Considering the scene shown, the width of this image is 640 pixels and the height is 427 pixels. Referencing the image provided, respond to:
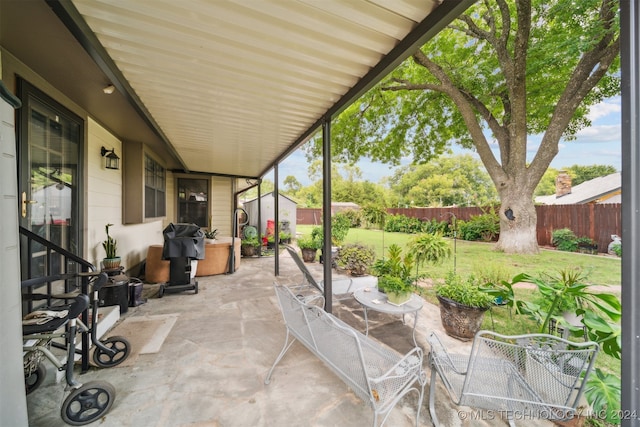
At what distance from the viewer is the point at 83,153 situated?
338 centimetres

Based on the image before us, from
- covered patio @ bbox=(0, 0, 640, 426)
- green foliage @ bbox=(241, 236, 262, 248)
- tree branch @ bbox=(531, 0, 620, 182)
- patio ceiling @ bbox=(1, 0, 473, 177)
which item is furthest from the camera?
green foliage @ bbox=(241, 236, 262, 248)

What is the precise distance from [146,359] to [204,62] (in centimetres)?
290

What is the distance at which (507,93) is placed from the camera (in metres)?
8.73

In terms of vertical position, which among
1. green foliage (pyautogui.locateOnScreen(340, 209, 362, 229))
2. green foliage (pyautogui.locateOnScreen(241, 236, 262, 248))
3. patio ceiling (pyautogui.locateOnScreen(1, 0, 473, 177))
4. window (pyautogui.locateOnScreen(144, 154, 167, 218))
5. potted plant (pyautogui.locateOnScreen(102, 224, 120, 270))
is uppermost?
patio ceiling (pyautogui.locateOnScreen(1, 0, 473, 177))

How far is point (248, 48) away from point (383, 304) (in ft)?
9.23

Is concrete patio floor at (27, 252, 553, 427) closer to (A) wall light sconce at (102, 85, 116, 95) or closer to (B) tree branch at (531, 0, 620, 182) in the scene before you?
(A) wall light sconce at (102, 85, 116, 95)

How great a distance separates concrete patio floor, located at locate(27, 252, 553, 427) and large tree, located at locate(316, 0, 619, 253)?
731cm

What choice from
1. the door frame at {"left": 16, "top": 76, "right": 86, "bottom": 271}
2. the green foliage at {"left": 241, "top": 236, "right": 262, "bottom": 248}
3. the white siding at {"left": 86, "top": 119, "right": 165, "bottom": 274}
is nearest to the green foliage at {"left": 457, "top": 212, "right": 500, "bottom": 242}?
the green foliage at {"left": 241, "top": 236, "right": 262, "bottom": 248}

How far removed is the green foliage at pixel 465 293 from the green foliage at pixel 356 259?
2485 mm

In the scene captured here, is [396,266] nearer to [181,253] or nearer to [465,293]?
[465,293]

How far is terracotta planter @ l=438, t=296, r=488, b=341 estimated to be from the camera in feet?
9.29

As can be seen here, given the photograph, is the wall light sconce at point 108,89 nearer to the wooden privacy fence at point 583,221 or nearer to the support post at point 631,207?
the support post at point 631,207

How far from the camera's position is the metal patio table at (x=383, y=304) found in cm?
260

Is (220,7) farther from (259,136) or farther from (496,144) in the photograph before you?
(496,144)
